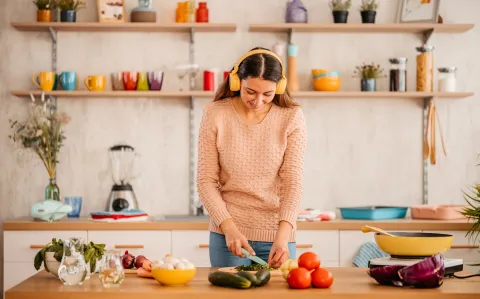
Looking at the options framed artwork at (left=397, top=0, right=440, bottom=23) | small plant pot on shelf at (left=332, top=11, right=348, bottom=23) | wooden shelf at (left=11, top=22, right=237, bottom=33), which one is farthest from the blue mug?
framed artwork at (left=397, top=0, right=440, bottom=23)

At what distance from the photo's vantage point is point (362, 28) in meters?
4.54

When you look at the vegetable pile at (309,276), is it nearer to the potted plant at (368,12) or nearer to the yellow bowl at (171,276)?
the yellow bowl at (171,276)

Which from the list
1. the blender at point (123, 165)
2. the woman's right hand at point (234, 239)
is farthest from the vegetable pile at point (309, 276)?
the blender at point (123, 165)

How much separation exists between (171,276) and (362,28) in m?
2.85

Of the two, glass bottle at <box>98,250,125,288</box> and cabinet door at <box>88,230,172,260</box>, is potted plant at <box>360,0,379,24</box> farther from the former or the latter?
glass bottle at <box>98,250,125,288</box>

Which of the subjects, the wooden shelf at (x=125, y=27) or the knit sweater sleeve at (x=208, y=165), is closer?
the knit sweater sleeve at (x=208, y=165)

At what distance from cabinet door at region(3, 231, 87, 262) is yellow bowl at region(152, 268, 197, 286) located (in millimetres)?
2064

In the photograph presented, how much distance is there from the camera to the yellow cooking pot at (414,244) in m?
2.22

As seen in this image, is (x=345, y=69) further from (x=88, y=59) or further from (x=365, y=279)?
(x=365, y=279)

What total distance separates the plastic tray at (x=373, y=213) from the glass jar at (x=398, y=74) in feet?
2.46

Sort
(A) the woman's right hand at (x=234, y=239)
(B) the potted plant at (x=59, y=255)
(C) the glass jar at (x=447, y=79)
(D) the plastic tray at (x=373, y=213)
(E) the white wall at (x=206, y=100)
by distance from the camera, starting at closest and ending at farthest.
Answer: (B) the potted plant at (x=59, y=255), (A) the woman's right hand at (x=234, y=239), (D) the plastic tray at (x=373, y=213), (C) the glass jar at (x=447, y=79), (E) the white wall at (x=206, y=100)

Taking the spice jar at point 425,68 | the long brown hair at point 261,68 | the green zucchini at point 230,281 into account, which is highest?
the spice jar at point 425,68

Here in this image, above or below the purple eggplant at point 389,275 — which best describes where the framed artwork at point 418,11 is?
above

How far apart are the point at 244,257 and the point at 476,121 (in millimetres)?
2613
